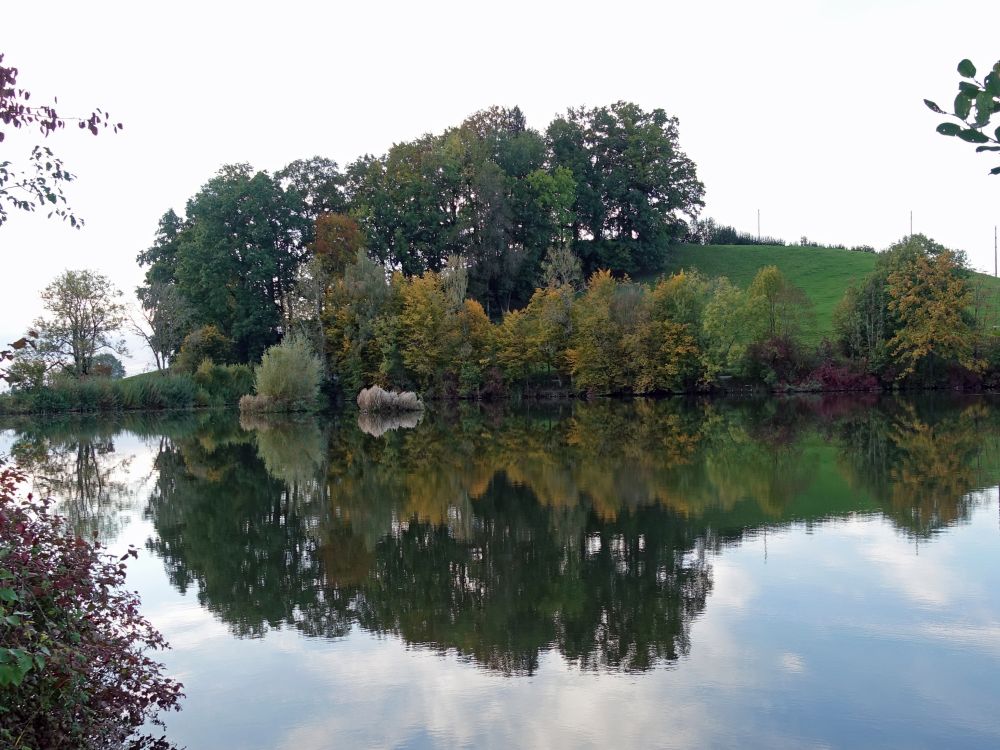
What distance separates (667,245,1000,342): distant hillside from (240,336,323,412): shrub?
34.0 m

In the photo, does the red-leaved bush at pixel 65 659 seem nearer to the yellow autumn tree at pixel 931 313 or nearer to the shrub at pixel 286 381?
the shrub at pixel 286 381

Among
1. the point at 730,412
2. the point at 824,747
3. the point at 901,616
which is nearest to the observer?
the point at 824,747

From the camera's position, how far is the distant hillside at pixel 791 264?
2430 inches

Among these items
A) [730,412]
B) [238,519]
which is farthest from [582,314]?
[238,519]

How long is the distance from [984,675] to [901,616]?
1.45 metres

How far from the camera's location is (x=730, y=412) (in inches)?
1329

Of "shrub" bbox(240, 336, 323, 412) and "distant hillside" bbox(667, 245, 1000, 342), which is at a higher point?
"distant hillside" bbox(667, 245, 1000, 342)

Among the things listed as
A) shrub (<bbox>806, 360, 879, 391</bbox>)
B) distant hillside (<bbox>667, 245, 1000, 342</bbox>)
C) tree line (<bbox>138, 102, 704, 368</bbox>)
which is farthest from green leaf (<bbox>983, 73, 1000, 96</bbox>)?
distant hillside (<bbox>667, 245, 1000, 342</bbox>)

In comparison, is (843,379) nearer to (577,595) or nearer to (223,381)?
(223,381)

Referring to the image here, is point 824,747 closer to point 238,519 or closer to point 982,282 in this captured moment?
point 238,519

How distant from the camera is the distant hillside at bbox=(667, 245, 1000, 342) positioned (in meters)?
61.7

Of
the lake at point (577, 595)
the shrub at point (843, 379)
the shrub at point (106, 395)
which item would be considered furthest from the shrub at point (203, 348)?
the shrub at point (843, 379)

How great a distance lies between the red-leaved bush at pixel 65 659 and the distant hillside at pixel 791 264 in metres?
57.0

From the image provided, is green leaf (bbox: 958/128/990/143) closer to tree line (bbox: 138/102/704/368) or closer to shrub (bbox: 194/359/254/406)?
tree line (bbox: 138/102/704/368)
